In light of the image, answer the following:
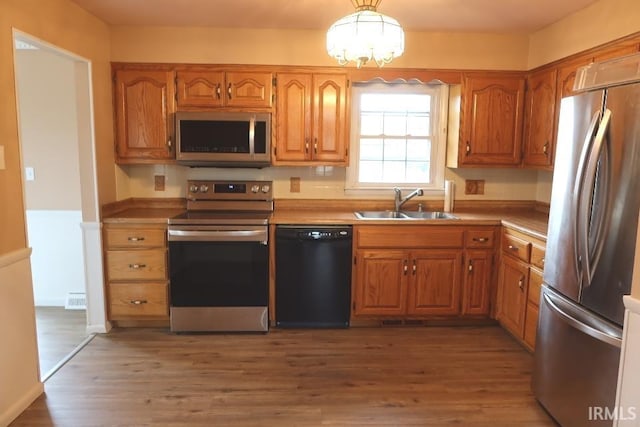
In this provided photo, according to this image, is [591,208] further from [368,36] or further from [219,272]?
[219,272]

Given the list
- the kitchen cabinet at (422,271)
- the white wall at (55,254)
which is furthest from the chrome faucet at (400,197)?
the white wall at (55,254)

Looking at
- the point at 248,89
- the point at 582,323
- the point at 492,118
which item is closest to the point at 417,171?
the point at 492,118

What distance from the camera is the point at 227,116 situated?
3.21 m

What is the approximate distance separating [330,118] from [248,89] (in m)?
0.69

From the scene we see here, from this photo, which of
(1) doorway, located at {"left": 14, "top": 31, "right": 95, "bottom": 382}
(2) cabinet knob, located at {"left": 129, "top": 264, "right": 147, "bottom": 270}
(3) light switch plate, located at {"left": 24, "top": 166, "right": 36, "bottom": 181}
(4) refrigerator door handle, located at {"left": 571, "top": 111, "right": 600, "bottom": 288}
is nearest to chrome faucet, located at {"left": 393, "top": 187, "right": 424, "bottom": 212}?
(4) refrigerator door handle, located at {"left": 571, "top": 111, "right": 600, "bottom": 288}

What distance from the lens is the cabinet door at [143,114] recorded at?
326 centimetres

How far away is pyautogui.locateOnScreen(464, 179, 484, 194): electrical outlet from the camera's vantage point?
3.75 m

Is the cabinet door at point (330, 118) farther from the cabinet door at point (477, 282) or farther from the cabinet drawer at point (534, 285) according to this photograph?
the cabinet drawer at point (534, 285)

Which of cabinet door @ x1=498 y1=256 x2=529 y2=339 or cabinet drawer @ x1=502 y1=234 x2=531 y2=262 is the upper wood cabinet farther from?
cabinet door @ x1=498 y1=256 x2=529 y2=339

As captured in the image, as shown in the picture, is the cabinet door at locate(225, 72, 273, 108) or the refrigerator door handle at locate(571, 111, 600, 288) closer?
the refrigerator door handle at locate(571, 111, 600, 288)

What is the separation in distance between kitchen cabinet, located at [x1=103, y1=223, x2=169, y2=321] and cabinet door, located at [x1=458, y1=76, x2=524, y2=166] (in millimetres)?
2546

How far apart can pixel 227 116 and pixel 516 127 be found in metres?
2.35

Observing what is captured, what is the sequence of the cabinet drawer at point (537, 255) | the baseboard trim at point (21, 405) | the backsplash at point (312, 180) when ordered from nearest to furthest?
the baseboard trim at point (21, 405), the cabinet drawer at point (537, 255), the backsplash at point (312, 180)

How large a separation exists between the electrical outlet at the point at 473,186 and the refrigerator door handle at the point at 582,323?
1668 millimetres
